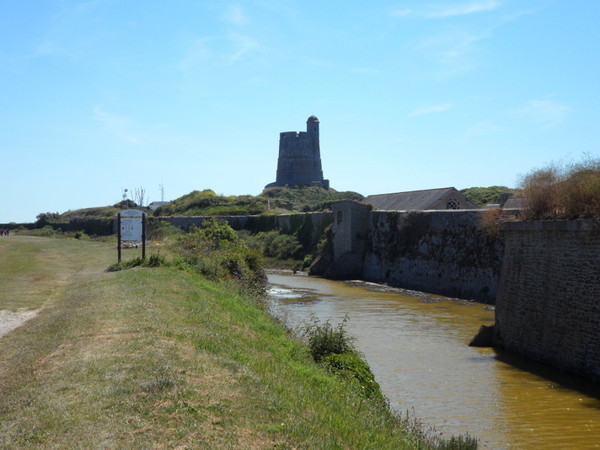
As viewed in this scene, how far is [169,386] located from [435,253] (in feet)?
97.2

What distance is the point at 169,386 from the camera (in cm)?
813

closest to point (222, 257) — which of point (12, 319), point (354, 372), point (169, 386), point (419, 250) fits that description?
point (419, 250)

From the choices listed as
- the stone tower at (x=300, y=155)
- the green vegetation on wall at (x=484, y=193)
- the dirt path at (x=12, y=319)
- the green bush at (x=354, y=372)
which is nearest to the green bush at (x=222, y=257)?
the dirt path at (x=12, y=319)

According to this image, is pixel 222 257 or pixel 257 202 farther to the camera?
pixel 257 202

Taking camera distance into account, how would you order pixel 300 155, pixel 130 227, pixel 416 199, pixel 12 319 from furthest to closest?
1. pixel 300 155
2. pixel 416 199
3. pixel 130 227
4. pixel 12 319

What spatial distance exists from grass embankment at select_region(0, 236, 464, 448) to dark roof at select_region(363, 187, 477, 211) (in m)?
32.5

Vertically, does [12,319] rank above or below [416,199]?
below

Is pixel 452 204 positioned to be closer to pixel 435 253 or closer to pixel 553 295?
pixel 435 253

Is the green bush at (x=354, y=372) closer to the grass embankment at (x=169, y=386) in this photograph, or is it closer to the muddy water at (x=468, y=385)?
the grass embankment at (x=169, y=386)

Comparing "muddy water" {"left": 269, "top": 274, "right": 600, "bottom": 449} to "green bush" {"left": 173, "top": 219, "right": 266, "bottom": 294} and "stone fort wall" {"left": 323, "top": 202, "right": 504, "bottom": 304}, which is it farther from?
"stone fort wall" {"left": 323, "top": 202, "right": 504, "bottom": 304}

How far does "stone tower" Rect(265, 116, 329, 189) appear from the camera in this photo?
3952 inches

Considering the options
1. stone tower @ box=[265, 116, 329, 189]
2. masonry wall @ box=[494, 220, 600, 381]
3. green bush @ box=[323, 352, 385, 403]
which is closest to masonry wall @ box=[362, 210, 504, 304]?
masonry wall @ box=[494, 220, 600, 381]

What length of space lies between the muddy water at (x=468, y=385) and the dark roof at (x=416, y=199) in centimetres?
2048

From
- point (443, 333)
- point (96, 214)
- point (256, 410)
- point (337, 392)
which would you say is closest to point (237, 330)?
point (337, 392)
